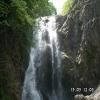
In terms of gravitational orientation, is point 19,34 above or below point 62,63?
above

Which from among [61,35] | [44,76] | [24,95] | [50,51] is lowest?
[24,95]

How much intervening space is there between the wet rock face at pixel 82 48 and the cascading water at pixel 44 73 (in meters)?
0.69

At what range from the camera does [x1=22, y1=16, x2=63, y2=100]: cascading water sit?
19.5 meters

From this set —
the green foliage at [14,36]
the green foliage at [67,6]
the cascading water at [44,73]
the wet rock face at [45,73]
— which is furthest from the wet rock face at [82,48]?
the green foliage at [14,36]

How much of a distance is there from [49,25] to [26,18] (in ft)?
40.7

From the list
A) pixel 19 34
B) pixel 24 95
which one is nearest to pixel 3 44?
pixel 19 34

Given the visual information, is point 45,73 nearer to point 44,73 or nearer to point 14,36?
point 44,73

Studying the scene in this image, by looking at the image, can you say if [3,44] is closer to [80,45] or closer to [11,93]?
[11,93]

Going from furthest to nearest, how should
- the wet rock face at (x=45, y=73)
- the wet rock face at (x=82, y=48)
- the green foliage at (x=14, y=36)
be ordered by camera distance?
the wet rock face at (x=45, y=73) → the wet rock face at (x=82, y=48) → the green foliage at (x=14, y=36)

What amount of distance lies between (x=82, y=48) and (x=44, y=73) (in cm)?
380

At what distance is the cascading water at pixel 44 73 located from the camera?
19469mm

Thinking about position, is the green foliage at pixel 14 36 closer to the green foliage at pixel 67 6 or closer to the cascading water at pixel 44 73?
the cascading water at pixel 44 73

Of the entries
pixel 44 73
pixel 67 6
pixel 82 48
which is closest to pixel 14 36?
pixel 44 73

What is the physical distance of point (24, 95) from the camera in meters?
19.2
